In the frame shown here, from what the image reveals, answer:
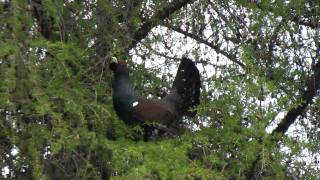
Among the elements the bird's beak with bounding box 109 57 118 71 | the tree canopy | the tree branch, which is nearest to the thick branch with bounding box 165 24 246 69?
the tree canopy

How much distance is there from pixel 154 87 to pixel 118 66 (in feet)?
2.13

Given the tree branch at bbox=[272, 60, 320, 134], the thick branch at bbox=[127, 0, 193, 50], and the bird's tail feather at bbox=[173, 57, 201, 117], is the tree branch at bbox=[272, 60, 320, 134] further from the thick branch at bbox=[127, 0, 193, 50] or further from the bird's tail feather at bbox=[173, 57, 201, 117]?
the thick branch at bbox=[127, 0, 193, 50]

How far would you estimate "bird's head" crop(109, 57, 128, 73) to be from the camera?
172 inches

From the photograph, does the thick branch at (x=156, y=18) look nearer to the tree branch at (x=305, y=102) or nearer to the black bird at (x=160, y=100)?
the black bird at (x=160, y=100)

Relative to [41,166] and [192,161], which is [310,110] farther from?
[41,166]

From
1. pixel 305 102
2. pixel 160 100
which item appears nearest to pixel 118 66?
pixel 160 100

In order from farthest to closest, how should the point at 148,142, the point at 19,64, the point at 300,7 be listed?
the point at 300,7 → the point at 148,142 → the point at 19,64

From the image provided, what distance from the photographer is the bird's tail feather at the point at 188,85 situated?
5043 millimetres

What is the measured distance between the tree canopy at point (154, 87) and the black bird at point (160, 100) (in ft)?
0.23

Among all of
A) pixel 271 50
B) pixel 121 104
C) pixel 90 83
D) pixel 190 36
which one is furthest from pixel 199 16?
pixel 90 83

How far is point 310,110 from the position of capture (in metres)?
5.19

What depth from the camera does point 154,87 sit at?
509 centimetres

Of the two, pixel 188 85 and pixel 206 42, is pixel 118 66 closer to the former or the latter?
pixel 188 85

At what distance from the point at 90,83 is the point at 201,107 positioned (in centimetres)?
73
